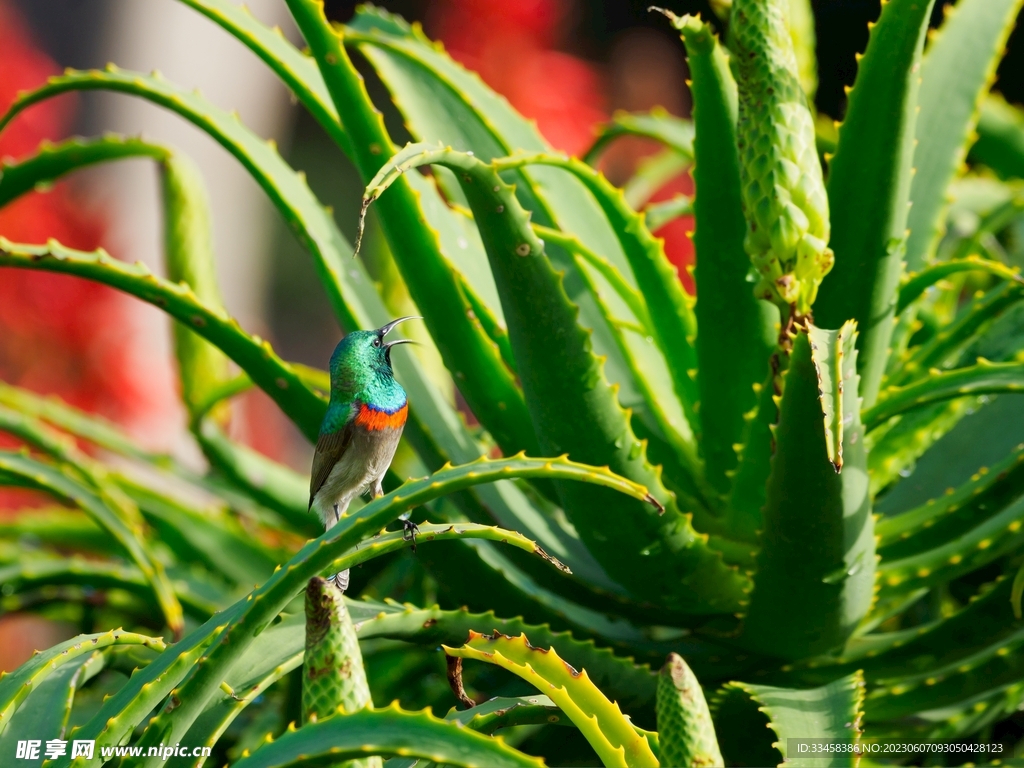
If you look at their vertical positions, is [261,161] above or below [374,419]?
above

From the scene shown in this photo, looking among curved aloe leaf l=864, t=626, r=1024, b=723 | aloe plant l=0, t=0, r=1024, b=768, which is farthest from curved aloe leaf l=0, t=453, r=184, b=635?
curved aloe leaf l=864, t=626, r=1024, b=723

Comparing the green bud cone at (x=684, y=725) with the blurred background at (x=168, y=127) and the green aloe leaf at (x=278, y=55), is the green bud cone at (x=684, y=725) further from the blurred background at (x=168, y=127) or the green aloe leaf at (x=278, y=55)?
the blurred background at (x=168, y=127)

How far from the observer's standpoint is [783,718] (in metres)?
0.70

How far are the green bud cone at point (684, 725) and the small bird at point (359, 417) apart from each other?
26 cm

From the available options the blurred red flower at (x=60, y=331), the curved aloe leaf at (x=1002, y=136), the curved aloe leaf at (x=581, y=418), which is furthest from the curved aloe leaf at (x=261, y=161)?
the blurred red flower at (x=60, y=331)

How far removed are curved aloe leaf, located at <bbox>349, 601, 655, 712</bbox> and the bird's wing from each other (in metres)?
0.10

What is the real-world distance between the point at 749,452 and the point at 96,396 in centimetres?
232

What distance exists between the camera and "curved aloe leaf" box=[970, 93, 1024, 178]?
1.44 meters

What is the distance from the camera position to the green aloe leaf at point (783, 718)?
669 millimetres

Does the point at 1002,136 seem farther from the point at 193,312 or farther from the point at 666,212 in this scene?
the point at 193,312

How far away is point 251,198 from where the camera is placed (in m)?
4.41

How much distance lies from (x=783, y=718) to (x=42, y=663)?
18.9 inches

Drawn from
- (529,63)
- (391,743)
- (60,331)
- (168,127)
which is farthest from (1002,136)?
(168,127)

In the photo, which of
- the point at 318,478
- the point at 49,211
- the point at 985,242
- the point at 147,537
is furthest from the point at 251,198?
the point at 318,478
